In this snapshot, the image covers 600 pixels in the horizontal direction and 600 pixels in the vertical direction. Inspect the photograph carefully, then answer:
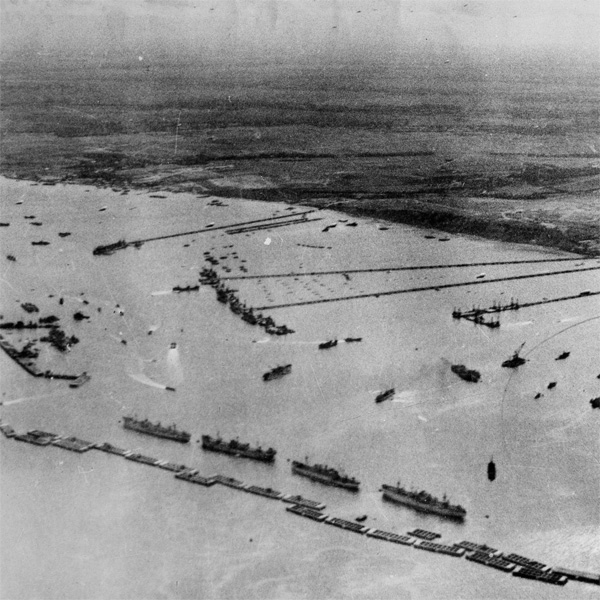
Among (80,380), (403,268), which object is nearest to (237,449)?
(80,380)

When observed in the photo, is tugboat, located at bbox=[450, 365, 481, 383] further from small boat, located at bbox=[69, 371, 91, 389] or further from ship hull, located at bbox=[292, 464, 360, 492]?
small boat, located at bbox=[69, 371, 91, 389]

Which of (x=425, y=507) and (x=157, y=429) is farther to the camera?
(x=157, y=429)

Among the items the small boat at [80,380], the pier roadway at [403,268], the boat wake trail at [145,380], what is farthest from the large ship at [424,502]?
the pier roadway at [403,268]

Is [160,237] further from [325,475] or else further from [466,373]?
[325,475]

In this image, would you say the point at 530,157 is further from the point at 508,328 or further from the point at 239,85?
the point at 239,85

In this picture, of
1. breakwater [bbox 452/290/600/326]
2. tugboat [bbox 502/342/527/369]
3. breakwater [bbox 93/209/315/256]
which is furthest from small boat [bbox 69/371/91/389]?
breakwater [bbox 93/209/315/256]

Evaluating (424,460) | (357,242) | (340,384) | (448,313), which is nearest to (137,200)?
(357,242)
